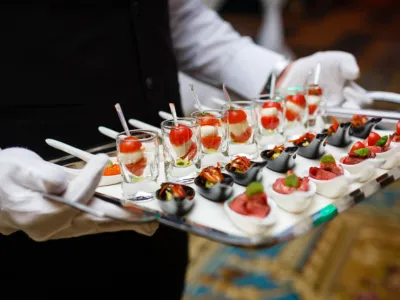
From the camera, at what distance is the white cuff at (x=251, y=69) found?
138 centimetres

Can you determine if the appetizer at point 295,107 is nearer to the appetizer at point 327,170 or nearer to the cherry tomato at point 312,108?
the cherry tomato at point 312,108

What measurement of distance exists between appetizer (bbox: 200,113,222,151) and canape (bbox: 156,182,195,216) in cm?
20

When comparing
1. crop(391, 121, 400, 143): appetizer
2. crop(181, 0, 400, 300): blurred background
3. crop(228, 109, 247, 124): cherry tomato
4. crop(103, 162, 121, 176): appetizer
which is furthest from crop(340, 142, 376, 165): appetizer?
crop(181, 0, 400, 300): blurred background

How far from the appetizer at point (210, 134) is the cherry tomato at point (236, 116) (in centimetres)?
5

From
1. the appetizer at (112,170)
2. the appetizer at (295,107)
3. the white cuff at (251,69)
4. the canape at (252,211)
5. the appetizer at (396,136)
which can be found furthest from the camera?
the white cuff at (251,69)

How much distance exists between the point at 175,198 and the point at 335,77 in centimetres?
74

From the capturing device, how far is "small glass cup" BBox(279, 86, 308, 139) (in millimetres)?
1157

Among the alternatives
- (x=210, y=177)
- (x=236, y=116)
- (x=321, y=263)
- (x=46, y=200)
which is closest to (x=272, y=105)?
(x=236, y=116)

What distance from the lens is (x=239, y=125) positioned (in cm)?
101

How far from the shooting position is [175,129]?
0.89 metres

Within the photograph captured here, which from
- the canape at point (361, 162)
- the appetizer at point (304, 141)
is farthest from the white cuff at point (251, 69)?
the canape at point (361, 162)

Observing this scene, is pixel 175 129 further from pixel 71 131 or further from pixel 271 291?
pixel 271 291

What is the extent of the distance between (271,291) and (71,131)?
1.07 metres

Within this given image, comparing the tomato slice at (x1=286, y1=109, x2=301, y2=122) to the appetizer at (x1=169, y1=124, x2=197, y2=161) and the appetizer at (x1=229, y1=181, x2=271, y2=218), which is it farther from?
the appetizer at (x1=229, y1=181, x2=271, y2=218)
